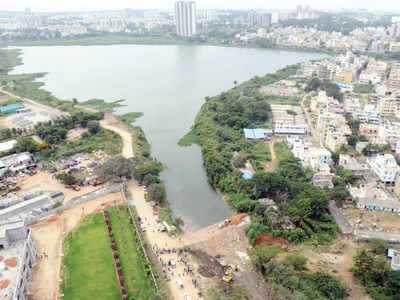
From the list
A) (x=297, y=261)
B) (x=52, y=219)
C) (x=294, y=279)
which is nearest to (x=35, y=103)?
(x=52, y=219)

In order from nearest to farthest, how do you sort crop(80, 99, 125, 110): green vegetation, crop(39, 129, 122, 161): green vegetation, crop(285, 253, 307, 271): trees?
crop(285, 253, 307, 271): trees
crop(39, 129, 122, 161): green vegetation
crop(80, 99, 125, 110): green vegetation

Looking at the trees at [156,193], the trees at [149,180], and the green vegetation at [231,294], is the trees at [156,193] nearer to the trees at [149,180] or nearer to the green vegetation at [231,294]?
the trees at [149,180]

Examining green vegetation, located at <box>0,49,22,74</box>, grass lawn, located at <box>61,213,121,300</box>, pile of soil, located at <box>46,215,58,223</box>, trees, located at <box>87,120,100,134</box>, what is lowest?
grass lawn, located at <box>61,213,121,300</box>

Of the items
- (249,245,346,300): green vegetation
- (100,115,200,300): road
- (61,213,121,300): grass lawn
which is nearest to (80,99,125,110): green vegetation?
(100,115,200,300): road

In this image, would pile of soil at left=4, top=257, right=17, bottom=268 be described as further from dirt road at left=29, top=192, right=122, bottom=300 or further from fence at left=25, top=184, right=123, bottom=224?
fence at left=25, top=184, right=123, bottom=224

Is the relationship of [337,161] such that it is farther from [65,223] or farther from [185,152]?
[65,223]

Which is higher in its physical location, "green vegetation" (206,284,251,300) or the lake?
the lake
